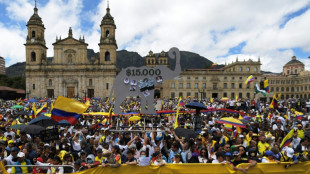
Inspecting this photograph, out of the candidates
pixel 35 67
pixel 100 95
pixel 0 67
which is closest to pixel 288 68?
pixel 100 95

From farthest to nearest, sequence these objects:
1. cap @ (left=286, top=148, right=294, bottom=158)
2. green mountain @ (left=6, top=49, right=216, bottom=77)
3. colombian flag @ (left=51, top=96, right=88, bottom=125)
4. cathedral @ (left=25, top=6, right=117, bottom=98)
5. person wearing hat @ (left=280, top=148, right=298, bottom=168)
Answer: green mountain @ (left=6, top=49, right=216, bottom=77) < cathedral @ (left=25, top=6, right=117, bottom=98) < colombian flag @ (left=51, top=96, right=88, bottom=125) < cap @ (left=286, top=148, right=294, bottom=158) < person wearing hat @ (left=280, top=148, right=298, bottom=168)

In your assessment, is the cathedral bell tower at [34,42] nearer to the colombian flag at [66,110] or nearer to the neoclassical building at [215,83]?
the neoclassical building at [215,83]

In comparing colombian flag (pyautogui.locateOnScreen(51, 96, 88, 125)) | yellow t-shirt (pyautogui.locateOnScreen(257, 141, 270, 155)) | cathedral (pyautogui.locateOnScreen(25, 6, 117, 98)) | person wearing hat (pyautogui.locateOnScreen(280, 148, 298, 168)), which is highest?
cathedral (pyautogui.locateOnScreen(25, 6, 117, 98))

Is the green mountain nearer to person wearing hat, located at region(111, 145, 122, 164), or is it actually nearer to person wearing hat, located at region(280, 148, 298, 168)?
person wearing hat, located at region(111, 145, 122, 164)

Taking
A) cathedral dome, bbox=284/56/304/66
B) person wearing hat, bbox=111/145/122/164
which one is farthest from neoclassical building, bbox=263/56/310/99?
person wearing hat, bbox=111/145/122/164

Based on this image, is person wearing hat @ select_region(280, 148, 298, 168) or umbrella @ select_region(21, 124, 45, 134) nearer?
person wearing hat @ select_region(280, 148, 298, 168)

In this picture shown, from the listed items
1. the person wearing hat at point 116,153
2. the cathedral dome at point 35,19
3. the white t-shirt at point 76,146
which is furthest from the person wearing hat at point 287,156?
the cathedral dome at point 35,19

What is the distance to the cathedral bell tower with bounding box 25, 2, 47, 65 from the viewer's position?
5394 centimetres

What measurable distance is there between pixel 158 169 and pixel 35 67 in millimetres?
58894

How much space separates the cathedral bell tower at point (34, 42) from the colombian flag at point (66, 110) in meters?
53.2

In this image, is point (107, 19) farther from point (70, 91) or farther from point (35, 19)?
point (70, 91)

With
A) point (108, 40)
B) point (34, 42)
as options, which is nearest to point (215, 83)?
point (108, 40)

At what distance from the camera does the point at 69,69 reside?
5522cm

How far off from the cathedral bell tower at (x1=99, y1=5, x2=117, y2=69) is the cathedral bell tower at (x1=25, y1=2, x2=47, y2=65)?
15.3m
